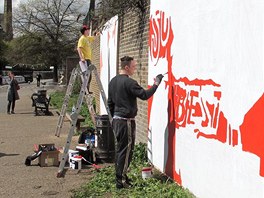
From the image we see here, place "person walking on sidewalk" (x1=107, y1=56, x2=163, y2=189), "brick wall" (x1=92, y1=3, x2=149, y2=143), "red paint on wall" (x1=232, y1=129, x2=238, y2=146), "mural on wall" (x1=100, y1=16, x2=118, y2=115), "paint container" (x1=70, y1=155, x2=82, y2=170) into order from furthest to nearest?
"mural on wall" (x1=100, y1=16, x2=118, y2=115) < "brick wall" (x1=92, y1=3, x2=149, y2=143) < "paint container" (x1=70, y1=155, x2=82, y2=170) < "person walking on sidewalk" (x1=107, y1=56, x2=163, y2=189) < "red paint on wall" (x1=232, y1=129, x2=238, y2=146)

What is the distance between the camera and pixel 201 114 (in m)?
5.00

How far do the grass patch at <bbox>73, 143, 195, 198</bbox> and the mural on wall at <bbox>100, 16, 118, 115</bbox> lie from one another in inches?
177

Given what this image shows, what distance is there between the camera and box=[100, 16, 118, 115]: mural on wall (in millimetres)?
10741

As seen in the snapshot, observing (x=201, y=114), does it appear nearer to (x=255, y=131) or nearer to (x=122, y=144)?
(x=255, y=131)

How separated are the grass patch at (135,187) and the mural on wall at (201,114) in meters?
0.15

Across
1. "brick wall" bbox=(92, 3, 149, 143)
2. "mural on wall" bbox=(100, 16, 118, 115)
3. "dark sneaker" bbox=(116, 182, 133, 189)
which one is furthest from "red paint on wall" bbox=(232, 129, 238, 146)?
"mural on wall" bbox=(100, 16, 118, 115)

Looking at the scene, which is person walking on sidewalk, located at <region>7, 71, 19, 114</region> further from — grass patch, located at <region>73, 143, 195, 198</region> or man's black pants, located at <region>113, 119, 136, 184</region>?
man's black pants, located at <region>113, 119, 136, 184</region>

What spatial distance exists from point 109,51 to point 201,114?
717 cm

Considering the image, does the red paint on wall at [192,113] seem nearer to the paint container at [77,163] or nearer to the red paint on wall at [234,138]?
the red paint on wall at [234,138]

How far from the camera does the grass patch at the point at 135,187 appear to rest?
548cm

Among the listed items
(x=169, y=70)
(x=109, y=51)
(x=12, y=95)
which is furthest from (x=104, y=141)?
(x=12, y=95)

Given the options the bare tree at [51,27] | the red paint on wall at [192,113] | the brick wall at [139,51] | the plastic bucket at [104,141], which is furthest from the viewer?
the bare tree at [51,27]

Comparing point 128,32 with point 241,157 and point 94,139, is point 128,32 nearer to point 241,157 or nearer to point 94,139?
point 94,139

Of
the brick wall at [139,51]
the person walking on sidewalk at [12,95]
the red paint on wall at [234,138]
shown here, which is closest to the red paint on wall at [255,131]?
the red paint on wall at [234,138]
